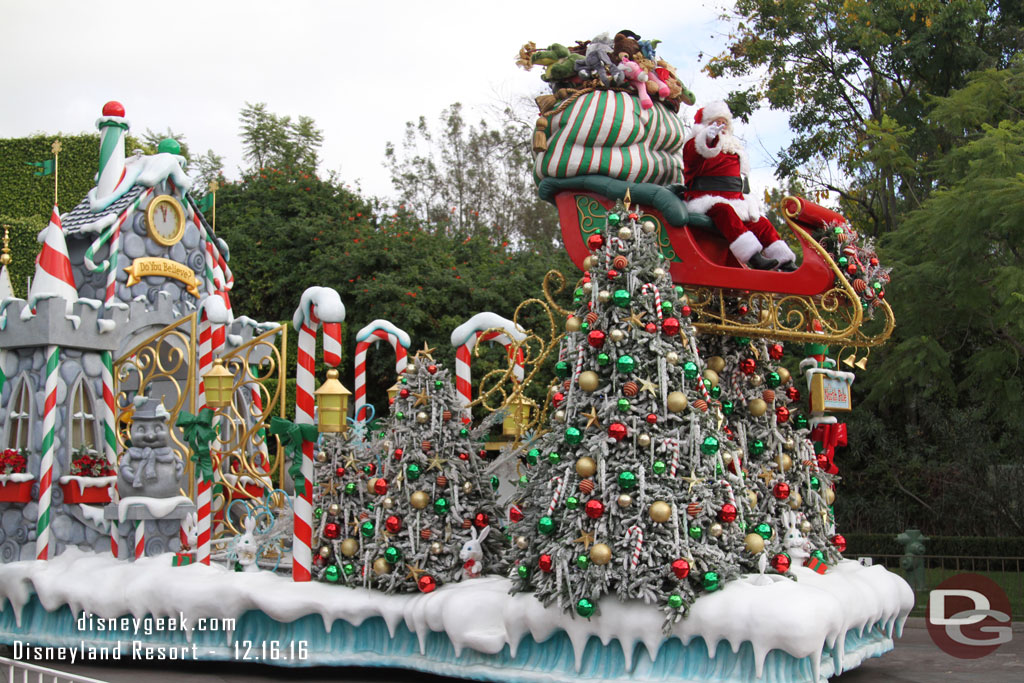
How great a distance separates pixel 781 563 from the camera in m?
7.68

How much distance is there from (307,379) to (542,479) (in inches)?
99.2

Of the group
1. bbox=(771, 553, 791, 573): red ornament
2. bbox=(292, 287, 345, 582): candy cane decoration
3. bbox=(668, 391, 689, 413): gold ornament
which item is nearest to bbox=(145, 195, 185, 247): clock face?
bbox=(292, 287, 345, 582): candy cane decoration

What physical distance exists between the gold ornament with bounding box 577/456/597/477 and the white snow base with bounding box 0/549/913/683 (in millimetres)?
892

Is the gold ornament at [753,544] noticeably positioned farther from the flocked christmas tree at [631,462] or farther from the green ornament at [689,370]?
the green ornament at [689,370]

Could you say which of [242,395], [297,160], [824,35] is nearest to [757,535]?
[242,395]

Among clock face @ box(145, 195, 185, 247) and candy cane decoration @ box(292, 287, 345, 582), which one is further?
clock face @ box(145, 195, 185, 247)

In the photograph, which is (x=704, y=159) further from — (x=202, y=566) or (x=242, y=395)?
(x=242, y=395)

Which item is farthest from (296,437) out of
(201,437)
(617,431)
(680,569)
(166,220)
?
(166,220)

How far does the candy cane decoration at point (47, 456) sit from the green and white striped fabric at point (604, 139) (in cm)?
537

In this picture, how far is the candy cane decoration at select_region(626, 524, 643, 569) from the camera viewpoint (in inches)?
275

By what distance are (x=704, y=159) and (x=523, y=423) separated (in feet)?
10.8

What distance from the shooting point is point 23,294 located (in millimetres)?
22141

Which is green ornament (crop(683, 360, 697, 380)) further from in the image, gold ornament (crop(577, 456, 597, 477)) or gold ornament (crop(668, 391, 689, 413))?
gold ornament (crop(577, 456, 597, 477))

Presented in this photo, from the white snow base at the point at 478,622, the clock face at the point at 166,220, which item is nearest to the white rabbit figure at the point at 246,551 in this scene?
the white snow base at the point at 478,622
